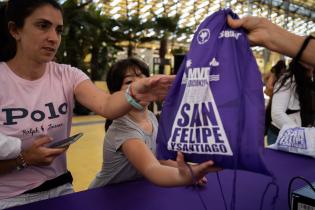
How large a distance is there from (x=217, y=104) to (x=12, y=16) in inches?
34.7

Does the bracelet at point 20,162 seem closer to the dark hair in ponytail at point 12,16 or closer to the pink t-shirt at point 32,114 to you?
the pink t-shirt at point 32,114

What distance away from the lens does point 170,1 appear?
1114 cm

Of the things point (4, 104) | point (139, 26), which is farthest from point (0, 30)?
point (139, 26)

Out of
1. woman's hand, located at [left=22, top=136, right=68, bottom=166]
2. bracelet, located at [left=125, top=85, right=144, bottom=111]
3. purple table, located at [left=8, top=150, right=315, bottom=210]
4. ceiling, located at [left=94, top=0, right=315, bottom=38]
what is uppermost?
ceiling, located at [left=94, top=0, right=315, bottom=38]

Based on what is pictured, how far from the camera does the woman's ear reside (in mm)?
1152

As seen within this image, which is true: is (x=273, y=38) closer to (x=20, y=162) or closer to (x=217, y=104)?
(x=217, y=104)

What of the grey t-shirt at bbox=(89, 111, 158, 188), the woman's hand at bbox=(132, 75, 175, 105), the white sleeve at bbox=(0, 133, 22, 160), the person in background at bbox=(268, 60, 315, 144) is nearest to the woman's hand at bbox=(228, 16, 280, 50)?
the woman's hand at bbox=(132, 75, 175, 105)

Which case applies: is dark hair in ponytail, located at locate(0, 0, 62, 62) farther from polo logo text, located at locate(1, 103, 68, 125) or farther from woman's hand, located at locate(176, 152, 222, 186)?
woman's hand, located at locate(176, 152, 222, 186)

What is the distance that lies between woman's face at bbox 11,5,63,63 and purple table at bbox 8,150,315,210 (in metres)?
0.52

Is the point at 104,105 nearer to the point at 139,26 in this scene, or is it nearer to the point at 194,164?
the point at 194,164

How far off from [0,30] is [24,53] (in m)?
0.16

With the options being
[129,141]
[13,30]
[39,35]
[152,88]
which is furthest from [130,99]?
[13,30]

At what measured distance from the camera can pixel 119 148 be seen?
1207mm

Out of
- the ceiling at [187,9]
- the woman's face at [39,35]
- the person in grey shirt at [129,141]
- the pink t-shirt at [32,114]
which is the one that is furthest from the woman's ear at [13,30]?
the ceiling at [187,9]
